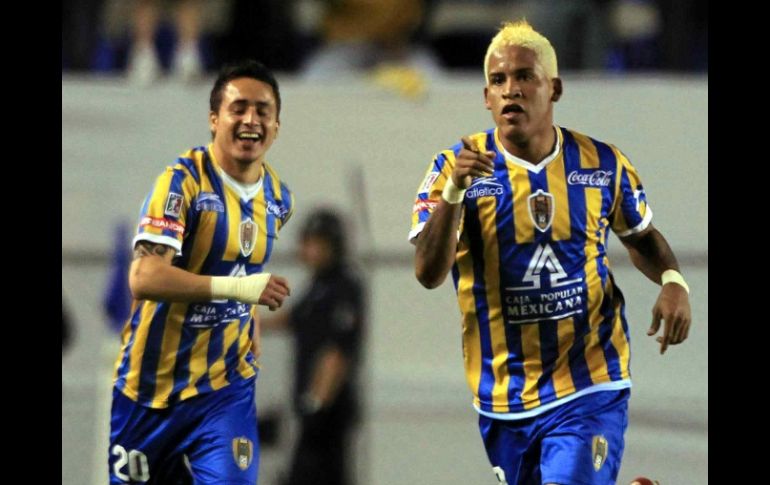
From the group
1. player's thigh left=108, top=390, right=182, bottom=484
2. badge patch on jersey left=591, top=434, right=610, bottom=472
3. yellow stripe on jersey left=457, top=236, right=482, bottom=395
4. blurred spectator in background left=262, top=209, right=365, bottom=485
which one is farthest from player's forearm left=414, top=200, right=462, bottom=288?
blurred spectator in background left=262, top=209, right=365, bottom=485

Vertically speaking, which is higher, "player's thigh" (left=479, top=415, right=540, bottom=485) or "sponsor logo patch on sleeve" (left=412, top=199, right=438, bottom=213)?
"sponsor logo patch on sleeve" (left=412, top=199, right=438, bottom=213)

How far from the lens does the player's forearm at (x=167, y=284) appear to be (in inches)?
180

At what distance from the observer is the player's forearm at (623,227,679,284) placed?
189 inches

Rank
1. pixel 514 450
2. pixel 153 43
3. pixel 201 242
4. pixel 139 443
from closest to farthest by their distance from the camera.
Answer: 1. pixel 514 450
2. pixel 201 242
3. pixel 139 443
4. pixel 153 43

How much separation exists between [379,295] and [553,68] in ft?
7.00

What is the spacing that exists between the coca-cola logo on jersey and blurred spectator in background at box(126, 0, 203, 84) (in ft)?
8.14

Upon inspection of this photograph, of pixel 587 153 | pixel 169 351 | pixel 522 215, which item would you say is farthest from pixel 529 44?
pixel 169 351

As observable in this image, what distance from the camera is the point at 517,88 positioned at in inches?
177

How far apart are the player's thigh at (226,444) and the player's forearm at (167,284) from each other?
627mm

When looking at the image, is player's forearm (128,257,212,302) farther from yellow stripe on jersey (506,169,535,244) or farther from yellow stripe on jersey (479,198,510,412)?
yellow stripe on jersey (506,169,535,244)

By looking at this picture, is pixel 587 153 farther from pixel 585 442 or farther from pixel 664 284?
pixel 585 442

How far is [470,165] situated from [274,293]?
0.85 m
